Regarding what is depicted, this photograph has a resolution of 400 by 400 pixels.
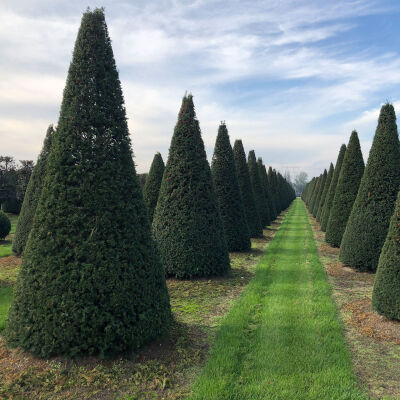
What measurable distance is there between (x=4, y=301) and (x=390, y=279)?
30.4ft

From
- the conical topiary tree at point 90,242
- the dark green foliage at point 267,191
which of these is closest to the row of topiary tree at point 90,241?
the conical topiary tree at point 90,242

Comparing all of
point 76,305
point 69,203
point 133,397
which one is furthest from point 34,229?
point 133,397

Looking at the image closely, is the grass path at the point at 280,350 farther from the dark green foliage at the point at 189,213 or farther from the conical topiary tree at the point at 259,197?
the conical topiary tree at the point at 259,197

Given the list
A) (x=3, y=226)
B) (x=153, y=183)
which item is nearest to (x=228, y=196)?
(x=153, y=183)

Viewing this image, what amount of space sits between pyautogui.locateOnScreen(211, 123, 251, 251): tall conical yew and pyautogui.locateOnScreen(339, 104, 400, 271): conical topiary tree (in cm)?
519

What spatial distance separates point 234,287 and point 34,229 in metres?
6.52

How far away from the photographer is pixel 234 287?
10.7m

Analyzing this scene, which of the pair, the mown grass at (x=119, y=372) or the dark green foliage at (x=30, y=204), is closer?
the mown grass at (x=119, y=372)

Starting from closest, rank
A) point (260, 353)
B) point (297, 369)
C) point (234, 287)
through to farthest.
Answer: point (297, 369) < point (260, 353) < point (234, 287)

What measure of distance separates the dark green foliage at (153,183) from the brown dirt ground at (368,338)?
10.3 meters

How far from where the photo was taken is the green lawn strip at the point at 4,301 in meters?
7.67

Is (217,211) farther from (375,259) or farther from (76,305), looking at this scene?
(76,305)

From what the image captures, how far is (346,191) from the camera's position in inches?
685

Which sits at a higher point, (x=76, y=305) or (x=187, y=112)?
(x=187, y=112)
